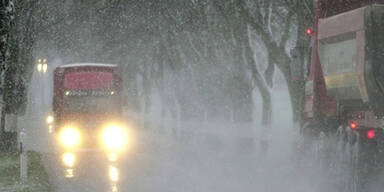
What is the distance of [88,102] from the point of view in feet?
105

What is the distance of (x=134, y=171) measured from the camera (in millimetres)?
18547

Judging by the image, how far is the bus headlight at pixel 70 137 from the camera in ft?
106

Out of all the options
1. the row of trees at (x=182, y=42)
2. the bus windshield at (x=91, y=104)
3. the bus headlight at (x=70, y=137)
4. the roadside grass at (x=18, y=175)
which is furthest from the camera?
the bus headlight at (x=70, y=137)

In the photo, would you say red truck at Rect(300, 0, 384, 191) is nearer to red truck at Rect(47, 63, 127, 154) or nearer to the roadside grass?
the roadside grass

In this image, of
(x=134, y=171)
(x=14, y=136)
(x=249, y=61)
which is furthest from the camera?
(x=249, y=61)

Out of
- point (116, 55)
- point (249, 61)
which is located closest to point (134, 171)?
point (249, 61)

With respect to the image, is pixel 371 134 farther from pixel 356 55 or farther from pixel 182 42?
pixel 182 42

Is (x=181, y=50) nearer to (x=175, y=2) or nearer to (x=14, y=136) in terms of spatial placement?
(x=175, y=2)

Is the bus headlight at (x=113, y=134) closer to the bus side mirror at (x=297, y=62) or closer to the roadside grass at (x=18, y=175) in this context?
the roadside grass at (x=18, y=175)

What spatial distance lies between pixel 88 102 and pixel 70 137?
6.74ft

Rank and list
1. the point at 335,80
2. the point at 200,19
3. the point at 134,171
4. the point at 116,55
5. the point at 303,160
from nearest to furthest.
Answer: the point at 335,80, the point at 303,160, the point at 134,171, the point at 200,19, the point at 116,55

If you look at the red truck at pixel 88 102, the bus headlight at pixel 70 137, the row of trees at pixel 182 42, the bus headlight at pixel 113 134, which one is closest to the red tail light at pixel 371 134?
the row of trees at pixel 182 42

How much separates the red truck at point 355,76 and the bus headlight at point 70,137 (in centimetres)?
1917

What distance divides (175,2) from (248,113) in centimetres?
692
